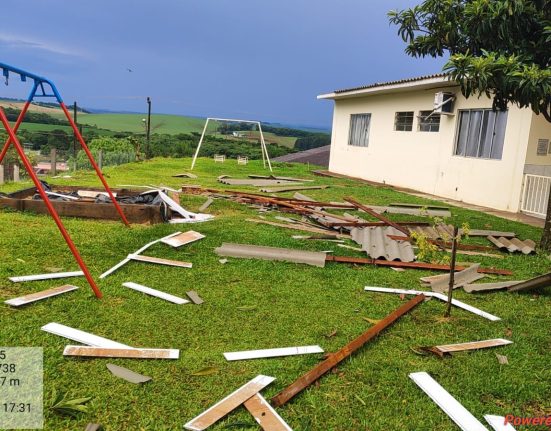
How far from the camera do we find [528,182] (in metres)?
10.1

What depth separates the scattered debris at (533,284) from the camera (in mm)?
4410

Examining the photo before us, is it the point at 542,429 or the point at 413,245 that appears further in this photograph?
the point at 413,245

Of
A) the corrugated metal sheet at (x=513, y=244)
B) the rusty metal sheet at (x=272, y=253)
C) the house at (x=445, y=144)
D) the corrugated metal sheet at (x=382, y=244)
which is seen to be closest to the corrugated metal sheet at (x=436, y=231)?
the corrugated metal sheet at (x=382, y=244)

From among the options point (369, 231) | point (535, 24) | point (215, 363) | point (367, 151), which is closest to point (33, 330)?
point (215, 363)

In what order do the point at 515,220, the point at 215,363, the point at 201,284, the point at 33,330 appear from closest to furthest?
the point at 215,363, the point at 33,330, the point at 201,284, the point at 515,220

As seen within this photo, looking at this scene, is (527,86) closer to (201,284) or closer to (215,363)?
(201,284)

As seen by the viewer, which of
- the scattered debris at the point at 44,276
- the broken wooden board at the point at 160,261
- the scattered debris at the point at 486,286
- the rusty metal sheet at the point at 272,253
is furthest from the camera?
the rusty metal sheet at the point at 272,253

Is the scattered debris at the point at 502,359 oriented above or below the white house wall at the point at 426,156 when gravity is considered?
below

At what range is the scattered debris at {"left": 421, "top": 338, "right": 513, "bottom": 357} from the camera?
327 cm

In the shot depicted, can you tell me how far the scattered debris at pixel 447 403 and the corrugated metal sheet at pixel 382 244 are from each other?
9.11 feet

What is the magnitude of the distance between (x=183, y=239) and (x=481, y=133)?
881 cm

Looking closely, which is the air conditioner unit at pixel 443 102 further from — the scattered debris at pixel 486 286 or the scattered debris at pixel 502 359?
the scattered debris at pixel 502 359

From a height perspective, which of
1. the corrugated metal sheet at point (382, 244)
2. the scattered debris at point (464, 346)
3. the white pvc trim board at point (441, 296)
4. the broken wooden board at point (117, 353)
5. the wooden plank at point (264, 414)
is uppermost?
the corrugated metal sheet at point (382, 244)

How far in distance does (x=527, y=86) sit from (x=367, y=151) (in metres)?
12.2
